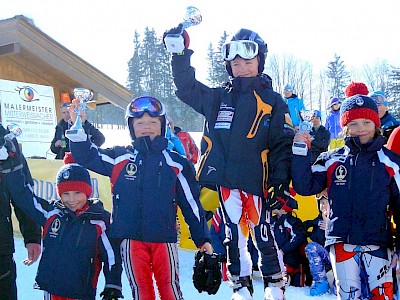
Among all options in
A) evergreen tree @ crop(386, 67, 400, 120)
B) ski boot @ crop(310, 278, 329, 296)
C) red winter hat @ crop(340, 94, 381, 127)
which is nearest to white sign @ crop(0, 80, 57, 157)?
ski boot @ crop(310, 278, 329, 296)

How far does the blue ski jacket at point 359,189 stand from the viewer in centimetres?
354

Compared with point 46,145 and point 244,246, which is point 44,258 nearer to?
point 244,246

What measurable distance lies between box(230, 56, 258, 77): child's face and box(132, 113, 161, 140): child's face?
2.66 ft

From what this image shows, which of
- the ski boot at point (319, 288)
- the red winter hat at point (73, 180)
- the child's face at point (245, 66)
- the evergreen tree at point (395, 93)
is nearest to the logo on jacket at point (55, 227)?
the red winter hat at point (73, 180)

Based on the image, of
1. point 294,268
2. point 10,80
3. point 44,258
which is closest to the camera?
point 44,258

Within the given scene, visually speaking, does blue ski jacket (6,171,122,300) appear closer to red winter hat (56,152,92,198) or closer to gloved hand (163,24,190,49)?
red winter hat (56,152,92,198)

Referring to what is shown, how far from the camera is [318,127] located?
7418 millimetres

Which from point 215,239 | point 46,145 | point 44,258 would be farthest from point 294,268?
point 46,145

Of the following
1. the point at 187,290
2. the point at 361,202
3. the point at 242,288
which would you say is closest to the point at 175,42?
the point at 361,202

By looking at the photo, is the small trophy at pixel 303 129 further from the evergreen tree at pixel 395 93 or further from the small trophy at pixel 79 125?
the evergreen tree at pixel 395 93

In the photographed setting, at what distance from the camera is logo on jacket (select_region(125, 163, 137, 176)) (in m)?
3.96

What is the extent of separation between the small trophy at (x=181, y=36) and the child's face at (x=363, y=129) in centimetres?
146

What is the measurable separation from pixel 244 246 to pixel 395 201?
1.18 m

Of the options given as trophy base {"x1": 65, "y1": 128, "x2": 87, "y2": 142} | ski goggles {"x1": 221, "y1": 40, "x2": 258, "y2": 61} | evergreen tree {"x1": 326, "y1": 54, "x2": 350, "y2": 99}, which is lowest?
trophy base {"x1": 65, "y1": 128, "x2": 87, "y2": 142}
